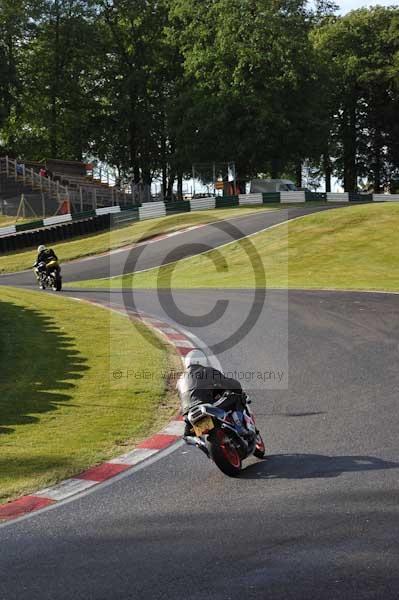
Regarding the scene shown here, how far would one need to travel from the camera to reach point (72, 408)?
10109 mm

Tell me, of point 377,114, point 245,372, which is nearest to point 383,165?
point 377,114

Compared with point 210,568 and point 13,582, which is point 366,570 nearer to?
point 210,568

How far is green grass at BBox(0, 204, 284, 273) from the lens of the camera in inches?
1500

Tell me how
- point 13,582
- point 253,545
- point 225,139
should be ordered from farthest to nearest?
1. point 225,139
2. point 253,545
3. point 13,582

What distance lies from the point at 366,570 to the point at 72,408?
19.9ft

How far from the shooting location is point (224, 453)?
279 inches

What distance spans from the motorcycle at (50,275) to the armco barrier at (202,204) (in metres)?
23.3

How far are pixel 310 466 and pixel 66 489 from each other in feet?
7.84

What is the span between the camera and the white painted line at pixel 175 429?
8855 millimetres

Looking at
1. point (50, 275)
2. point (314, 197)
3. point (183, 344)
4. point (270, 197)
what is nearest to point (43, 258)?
point (50, 275)

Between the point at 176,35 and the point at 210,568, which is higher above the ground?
the point at 176,35

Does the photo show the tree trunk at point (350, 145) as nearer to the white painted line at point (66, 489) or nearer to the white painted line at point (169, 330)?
the white painted line at point (169, 330)

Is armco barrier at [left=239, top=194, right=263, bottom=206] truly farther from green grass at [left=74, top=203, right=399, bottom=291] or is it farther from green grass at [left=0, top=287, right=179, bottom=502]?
green grass at [left=0, top=287, right=179, bottom=502]

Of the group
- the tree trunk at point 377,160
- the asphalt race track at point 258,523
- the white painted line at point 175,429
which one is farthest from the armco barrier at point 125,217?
the white painted line at point 175,429
